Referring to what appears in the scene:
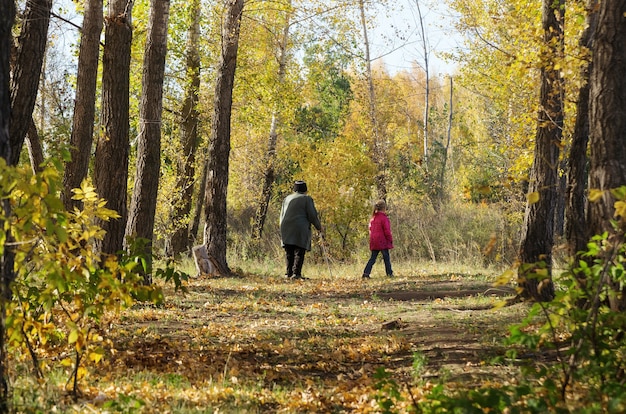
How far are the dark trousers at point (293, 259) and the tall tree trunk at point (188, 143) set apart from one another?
479 cm

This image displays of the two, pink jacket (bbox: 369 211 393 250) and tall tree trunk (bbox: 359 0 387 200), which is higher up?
tall tree trunk (bbox: 359 0 387 200)

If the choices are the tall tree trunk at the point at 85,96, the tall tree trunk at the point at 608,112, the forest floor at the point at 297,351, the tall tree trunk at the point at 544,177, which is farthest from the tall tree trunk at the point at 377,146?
the tall tree trunk at the point at 608,112

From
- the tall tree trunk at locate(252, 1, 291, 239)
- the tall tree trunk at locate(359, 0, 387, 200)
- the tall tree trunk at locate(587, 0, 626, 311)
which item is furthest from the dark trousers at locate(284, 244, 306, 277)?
the tall tree trunk at locate(587, 0, 626, 311)

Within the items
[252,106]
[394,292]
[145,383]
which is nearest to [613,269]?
[145,383]

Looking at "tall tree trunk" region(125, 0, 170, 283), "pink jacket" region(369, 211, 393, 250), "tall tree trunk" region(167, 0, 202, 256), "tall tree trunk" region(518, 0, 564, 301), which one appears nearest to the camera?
"tall tree trunk" region(518, 0, 564, 301)

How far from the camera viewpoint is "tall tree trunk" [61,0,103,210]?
40.5 ft

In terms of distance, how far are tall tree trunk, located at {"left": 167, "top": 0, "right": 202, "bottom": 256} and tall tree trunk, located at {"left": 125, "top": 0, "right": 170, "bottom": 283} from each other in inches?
363

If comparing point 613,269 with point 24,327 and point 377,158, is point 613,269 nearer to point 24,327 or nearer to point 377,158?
point 24,327

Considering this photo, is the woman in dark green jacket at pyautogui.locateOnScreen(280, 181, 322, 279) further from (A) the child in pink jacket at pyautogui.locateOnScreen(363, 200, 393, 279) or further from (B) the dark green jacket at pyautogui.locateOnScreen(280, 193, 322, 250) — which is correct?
(A) the child in pink jacket at pyautogui.locateOnScreen(363, 200, 393, 279)

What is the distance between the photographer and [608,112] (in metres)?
7.08

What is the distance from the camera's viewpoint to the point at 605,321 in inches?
204

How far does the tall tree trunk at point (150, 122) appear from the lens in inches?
452

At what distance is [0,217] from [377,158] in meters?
26.0

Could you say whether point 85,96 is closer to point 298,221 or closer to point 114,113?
point 114,113
